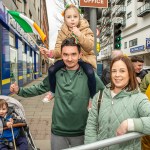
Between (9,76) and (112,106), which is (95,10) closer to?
(112,106)

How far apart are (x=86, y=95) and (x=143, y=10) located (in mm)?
33075

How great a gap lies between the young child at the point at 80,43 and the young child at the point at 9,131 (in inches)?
45.5

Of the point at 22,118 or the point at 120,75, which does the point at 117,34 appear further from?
the point at 120,75

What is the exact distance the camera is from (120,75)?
2146 millimetres

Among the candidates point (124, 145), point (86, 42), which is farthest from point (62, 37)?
point (124, 145)

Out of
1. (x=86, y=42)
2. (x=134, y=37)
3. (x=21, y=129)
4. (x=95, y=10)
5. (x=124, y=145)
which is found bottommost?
(x=21, y=129)

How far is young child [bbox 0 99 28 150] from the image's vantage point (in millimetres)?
3477

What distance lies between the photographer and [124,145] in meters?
2.07

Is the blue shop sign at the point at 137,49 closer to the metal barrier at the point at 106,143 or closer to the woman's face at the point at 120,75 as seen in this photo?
the woman's face at the point at 120,75

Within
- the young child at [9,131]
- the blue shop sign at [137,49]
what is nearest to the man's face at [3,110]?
the young child at [9,131]

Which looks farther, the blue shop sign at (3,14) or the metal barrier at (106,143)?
the blue shop sign at (3,14)

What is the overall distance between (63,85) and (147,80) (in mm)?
1225

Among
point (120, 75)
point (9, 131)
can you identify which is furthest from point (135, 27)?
point (120, 75)

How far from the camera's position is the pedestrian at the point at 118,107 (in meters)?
2.04
